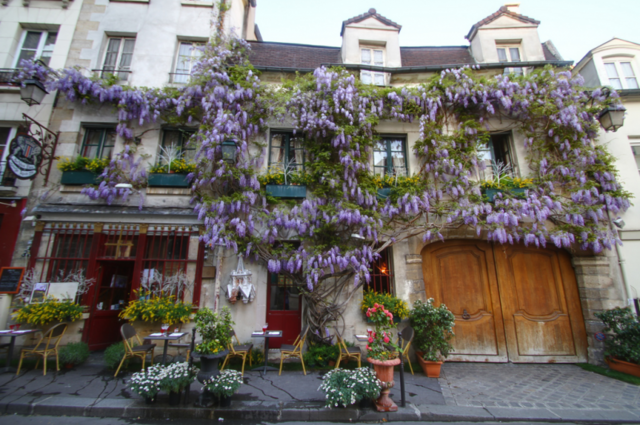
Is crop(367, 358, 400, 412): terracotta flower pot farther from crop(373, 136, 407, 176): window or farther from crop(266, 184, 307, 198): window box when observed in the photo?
crop(373, 136, 407, 176): window

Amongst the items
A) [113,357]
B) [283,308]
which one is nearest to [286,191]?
[283,308]

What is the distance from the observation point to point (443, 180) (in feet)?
23.2

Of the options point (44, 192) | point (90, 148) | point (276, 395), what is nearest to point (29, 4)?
point (90, 148)

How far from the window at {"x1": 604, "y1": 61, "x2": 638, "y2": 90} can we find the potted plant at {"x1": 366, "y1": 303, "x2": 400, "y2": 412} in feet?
30.1

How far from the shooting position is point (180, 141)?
763 centimetres

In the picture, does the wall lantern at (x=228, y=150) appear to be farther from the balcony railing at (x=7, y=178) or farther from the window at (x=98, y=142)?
the balcony railing at (x=7, y=178)

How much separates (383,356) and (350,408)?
2.71ft

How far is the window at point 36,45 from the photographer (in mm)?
7918

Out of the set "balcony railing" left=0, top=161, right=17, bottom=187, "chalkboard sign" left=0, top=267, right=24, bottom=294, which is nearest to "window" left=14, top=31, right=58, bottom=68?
"balcony railing" left=0, top=161, right=17, bottom=187

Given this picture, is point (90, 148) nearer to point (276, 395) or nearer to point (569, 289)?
point (276, 395)

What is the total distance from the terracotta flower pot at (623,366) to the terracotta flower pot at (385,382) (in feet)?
16.7

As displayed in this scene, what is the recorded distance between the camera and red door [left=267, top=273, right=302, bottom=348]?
6586 millimetres

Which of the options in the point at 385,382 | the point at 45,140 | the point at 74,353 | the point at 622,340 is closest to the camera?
the point at 385,382

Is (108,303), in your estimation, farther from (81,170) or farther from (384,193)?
(384,193)
